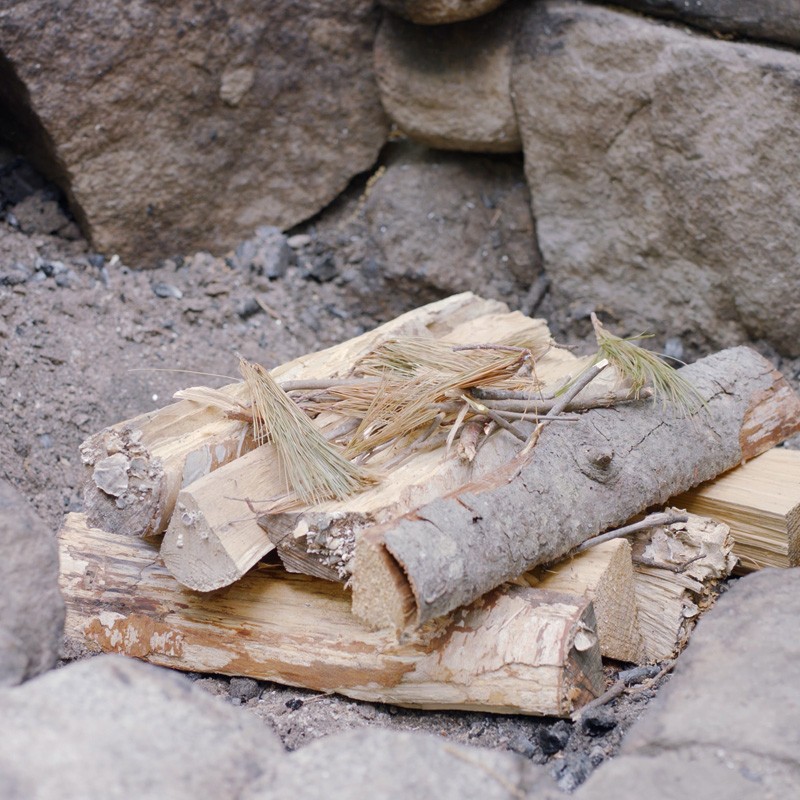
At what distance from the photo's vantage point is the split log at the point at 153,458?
213cm

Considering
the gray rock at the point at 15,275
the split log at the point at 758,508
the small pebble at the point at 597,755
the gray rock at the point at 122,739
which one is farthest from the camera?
the gray rock at the point at 15,275

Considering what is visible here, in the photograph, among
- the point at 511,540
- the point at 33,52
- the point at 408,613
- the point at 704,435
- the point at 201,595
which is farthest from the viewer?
the point at 33,52

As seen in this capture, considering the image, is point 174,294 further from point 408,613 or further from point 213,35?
point 408,613

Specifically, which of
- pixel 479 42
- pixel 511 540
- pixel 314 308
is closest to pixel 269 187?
pixel 314 308

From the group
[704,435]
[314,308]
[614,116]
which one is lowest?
[314,308]

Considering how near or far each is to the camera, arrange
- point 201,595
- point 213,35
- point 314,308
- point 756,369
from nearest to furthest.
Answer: point 201,595, point 756,369, point 213,35, point 314,308

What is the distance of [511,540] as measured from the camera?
2.00 m

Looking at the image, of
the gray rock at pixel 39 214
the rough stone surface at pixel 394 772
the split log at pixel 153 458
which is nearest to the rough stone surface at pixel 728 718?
the rough stone surface at pixel 394 772

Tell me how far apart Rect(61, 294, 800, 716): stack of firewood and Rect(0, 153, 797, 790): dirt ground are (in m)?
0.08

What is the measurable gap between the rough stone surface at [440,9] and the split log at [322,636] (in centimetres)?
223

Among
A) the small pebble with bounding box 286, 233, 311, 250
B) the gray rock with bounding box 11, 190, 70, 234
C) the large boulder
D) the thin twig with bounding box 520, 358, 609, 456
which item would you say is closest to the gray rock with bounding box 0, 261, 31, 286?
the gray rock with bounding box 11, 190, 70, 234

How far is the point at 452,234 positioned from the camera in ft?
13.0

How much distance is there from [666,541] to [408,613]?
0.83 metres

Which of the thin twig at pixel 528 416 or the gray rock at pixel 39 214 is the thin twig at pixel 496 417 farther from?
the gray rock at pixel 39 214
